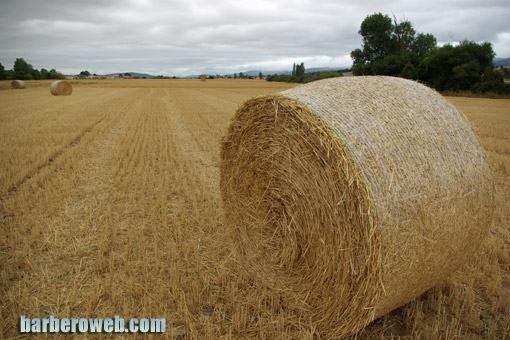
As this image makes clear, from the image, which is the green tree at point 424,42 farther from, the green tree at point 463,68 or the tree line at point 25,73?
the tree line at point 25,73

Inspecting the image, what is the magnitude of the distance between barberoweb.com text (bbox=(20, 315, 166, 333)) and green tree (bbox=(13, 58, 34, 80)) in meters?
73.5

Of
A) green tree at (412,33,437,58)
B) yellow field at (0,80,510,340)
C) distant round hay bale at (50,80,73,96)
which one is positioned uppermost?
green tree at (412,33,437,58)

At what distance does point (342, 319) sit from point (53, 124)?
12759 millimetres

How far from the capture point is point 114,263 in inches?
144

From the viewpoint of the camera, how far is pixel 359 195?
2260mm

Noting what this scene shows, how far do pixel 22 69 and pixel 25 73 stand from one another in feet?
6.68

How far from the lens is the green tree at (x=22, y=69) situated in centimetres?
6138

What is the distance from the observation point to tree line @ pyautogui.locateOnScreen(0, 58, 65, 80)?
196 feet

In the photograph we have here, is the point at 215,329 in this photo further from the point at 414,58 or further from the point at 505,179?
the point at 414,58

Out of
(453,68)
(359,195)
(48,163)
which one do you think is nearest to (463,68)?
(453,68)

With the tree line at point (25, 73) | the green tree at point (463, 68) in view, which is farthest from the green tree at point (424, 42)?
the tree line at point (25, 73)

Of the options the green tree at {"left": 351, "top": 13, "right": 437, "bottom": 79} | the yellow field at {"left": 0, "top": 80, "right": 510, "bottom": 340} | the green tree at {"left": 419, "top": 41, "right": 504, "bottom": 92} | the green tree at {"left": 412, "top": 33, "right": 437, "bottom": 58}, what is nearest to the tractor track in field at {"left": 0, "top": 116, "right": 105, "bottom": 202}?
the yellow field at {"left": 0, "top": 80, "right": 510, "bottom": 340}

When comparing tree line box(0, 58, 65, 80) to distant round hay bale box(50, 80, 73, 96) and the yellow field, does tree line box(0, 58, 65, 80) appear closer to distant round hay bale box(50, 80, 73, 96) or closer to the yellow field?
distant round hay bale box(50, 80, 73, 96)

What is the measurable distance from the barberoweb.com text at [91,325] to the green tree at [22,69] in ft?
241
